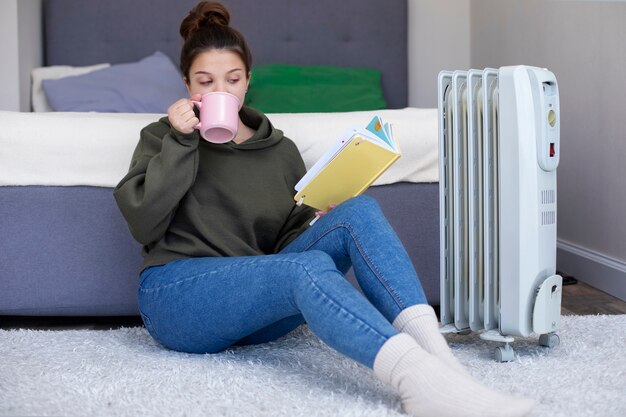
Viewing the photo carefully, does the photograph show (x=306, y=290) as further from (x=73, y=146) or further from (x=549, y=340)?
(x=73, y=146)

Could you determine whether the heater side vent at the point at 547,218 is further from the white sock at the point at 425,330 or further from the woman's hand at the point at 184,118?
the woman's hand at the point at 184,118

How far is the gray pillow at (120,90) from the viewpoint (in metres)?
3.17

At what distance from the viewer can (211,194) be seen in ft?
5.57

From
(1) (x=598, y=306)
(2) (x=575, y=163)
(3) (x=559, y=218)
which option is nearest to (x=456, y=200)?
(1) (x=598, y=306)

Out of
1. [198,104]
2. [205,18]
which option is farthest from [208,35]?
[198,104]

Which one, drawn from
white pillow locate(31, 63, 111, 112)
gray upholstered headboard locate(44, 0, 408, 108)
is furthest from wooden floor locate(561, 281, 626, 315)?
white pillow locate(31, 63, 111, 112)

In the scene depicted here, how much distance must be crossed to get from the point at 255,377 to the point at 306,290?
252 mm

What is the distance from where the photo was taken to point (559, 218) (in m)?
2.94

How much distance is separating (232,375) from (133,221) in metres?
0.35

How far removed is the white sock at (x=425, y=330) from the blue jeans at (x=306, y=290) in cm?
2

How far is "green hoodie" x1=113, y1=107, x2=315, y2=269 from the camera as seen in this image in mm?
A: 1575

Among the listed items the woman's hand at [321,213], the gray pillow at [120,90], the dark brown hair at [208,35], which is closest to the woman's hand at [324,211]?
the woman's hand at [321,213]

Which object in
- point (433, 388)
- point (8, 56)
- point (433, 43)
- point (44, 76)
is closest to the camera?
point (433, 388)

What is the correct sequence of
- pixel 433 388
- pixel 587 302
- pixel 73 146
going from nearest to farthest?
pixel 433 388
pixel 73 146
pixel 587 302
